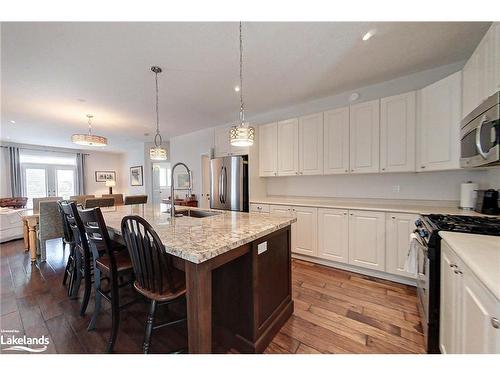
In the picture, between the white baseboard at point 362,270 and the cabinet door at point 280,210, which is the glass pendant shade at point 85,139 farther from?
the white baseboard at point 362,270

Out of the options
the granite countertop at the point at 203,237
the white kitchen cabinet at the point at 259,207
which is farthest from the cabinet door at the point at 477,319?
the white kitchen cabinet at the point at 259,207

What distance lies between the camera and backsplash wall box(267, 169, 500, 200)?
7.87 ft

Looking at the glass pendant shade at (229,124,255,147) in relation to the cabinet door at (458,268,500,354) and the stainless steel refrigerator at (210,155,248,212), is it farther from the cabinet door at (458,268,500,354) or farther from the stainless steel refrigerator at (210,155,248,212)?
the stainless steel refrigerator at (210,155,248,212)

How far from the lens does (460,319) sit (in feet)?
3.45

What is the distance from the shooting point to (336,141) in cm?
299

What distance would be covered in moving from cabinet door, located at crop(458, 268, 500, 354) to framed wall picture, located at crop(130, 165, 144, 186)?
27.6ft

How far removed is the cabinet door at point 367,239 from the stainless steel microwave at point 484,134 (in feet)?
3.30

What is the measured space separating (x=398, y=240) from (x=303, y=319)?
1.44 metres

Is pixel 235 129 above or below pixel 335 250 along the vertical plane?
above

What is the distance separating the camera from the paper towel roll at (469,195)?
217 centimetres

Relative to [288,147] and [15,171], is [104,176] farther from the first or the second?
[288,147]

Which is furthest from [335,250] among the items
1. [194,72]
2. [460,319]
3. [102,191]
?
[102,191]

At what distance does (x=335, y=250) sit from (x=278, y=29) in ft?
8.62
